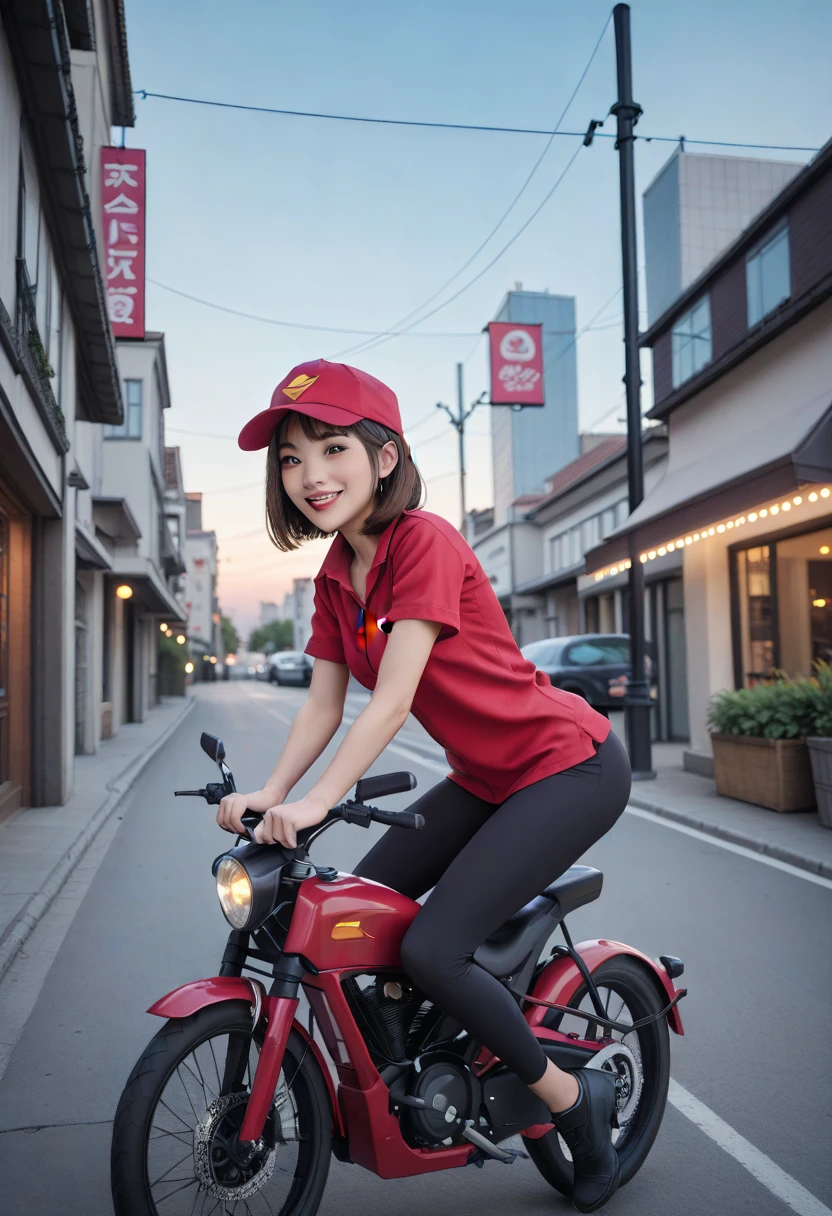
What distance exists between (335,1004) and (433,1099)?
0.37m

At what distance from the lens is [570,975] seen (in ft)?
8.96

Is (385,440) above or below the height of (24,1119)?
above

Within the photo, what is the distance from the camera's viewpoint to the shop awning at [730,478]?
29.3 feet

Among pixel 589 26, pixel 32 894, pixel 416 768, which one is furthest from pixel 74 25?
pixel 416 768

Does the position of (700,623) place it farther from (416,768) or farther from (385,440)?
(385,440)

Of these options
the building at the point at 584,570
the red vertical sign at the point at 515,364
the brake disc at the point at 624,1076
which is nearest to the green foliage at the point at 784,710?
the brake disc at the point at 624,1076

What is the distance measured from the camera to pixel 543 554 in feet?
121

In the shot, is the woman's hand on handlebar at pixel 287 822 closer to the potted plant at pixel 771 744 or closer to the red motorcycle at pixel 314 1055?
the red motorcycle at pixel 314 1055

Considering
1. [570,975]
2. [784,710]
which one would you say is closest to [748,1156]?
[570,975]

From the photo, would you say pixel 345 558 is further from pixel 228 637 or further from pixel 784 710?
pixel 228 637

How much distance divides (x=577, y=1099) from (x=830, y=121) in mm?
13577

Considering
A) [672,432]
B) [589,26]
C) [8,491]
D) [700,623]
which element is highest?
[589,26]

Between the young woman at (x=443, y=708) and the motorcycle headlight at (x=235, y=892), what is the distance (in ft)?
0.38

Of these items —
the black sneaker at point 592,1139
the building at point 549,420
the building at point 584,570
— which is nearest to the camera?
the black sneaker at point 592,1139
